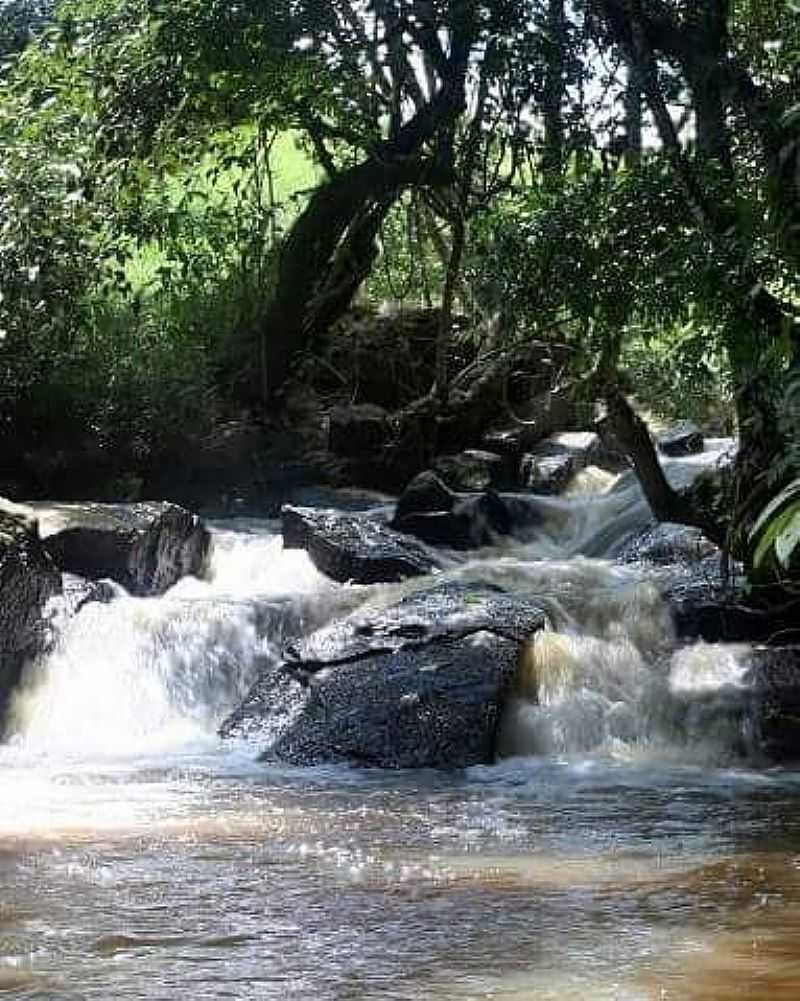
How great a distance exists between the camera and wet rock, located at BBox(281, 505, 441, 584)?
37.5 ft

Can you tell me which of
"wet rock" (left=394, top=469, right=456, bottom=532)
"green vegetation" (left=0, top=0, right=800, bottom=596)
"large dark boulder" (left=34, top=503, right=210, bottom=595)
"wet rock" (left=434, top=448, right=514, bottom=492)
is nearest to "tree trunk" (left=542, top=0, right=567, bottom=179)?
"green vegetation" (left=0, top=0, right=800, bottom=596)

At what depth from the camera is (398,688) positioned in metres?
8.26

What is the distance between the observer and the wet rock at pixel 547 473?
15.5 m

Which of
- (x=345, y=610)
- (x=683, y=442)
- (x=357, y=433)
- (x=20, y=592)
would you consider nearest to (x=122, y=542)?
(x=20, y=592)

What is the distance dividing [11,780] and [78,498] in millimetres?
7389

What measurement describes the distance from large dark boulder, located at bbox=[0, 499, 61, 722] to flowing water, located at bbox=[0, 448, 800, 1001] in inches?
6.2

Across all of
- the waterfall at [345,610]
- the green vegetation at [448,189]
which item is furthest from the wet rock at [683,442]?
the waterfall at [345,610]

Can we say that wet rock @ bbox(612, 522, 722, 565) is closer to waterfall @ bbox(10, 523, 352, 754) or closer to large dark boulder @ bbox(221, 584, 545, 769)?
large dark boulder @ bbox(221, 584, 545, 769)

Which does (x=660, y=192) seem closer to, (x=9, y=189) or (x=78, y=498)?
(x=9, y=189)

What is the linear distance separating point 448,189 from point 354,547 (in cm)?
389

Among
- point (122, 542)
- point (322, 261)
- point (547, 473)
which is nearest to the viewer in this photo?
point (122, 542)

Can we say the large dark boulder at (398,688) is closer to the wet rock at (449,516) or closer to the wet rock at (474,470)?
the wet rock at (449,516)

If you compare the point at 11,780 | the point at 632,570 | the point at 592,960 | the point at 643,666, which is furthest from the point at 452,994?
the point at 632,570

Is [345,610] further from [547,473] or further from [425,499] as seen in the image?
[547,473]
